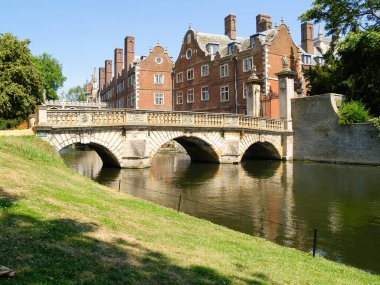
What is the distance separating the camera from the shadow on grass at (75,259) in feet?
14.3

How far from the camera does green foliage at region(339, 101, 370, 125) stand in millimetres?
26406

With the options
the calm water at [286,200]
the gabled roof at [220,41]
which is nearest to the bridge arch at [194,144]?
the calm water at [286,200]

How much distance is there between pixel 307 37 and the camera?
153ft

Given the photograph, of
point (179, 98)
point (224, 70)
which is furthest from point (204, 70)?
point (179, 98)

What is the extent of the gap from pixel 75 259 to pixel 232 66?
39197 millimetres

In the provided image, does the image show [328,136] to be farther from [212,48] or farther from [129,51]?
[129,51]

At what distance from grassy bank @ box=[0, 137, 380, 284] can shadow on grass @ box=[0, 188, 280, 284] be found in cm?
1

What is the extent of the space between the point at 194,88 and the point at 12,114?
21.8 metres

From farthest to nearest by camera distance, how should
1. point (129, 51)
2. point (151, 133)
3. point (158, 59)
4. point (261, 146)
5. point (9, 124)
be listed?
point (129, 51) → point (158, 59) → point (9, 124) → point (261, 146) → point (151, 133)

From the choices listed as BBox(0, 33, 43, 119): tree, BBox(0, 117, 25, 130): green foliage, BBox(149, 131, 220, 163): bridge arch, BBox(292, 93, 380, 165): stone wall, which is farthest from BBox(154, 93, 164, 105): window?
BBox(292, 93, 380, 165): stone wall

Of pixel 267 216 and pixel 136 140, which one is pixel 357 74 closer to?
pixel 136 140

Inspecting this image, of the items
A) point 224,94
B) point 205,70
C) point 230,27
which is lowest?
point 224,94

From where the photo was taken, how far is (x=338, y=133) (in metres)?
27.6

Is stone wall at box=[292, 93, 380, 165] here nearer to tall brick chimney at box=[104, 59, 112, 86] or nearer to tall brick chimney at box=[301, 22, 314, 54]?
tall brick chimney at box=[301, 22, 314, 54]
